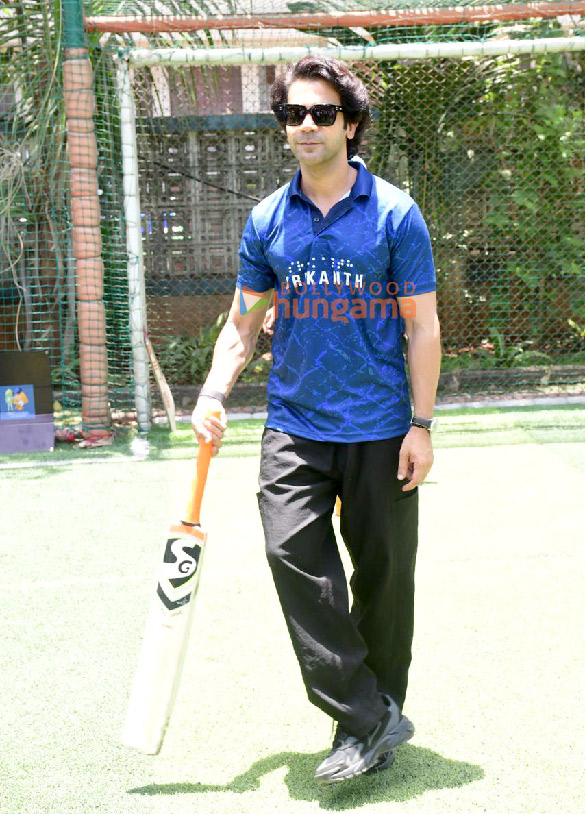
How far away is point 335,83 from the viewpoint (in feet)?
9.66

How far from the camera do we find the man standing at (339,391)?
2.94m

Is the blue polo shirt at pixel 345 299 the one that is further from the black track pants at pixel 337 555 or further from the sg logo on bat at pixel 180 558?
the sg logo on bat at pixel 180 558

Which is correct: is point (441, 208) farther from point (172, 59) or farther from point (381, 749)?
point (381, 749)

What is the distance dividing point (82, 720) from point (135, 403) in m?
4.92

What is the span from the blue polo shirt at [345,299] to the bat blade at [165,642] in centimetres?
45

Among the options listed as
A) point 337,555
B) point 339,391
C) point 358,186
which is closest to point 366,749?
point 337,555

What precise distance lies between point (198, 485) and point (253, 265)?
0.66 metres

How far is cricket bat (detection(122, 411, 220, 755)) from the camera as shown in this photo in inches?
116

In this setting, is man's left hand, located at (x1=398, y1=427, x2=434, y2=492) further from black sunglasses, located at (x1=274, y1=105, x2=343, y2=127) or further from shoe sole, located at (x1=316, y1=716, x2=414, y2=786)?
black sunglasses, located at (x1=274, y1=105, x2=343, y2=127)

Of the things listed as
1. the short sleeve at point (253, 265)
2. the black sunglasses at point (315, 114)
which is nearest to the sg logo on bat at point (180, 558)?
the short sleeve at point (253, 265)

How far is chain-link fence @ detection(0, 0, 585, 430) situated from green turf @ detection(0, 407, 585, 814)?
3311 mm

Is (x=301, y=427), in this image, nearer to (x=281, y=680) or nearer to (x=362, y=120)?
(x=362, y=120)

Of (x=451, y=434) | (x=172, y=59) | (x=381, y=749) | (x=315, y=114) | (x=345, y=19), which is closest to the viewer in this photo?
(x=315, y=114)

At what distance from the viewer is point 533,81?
396 inches
